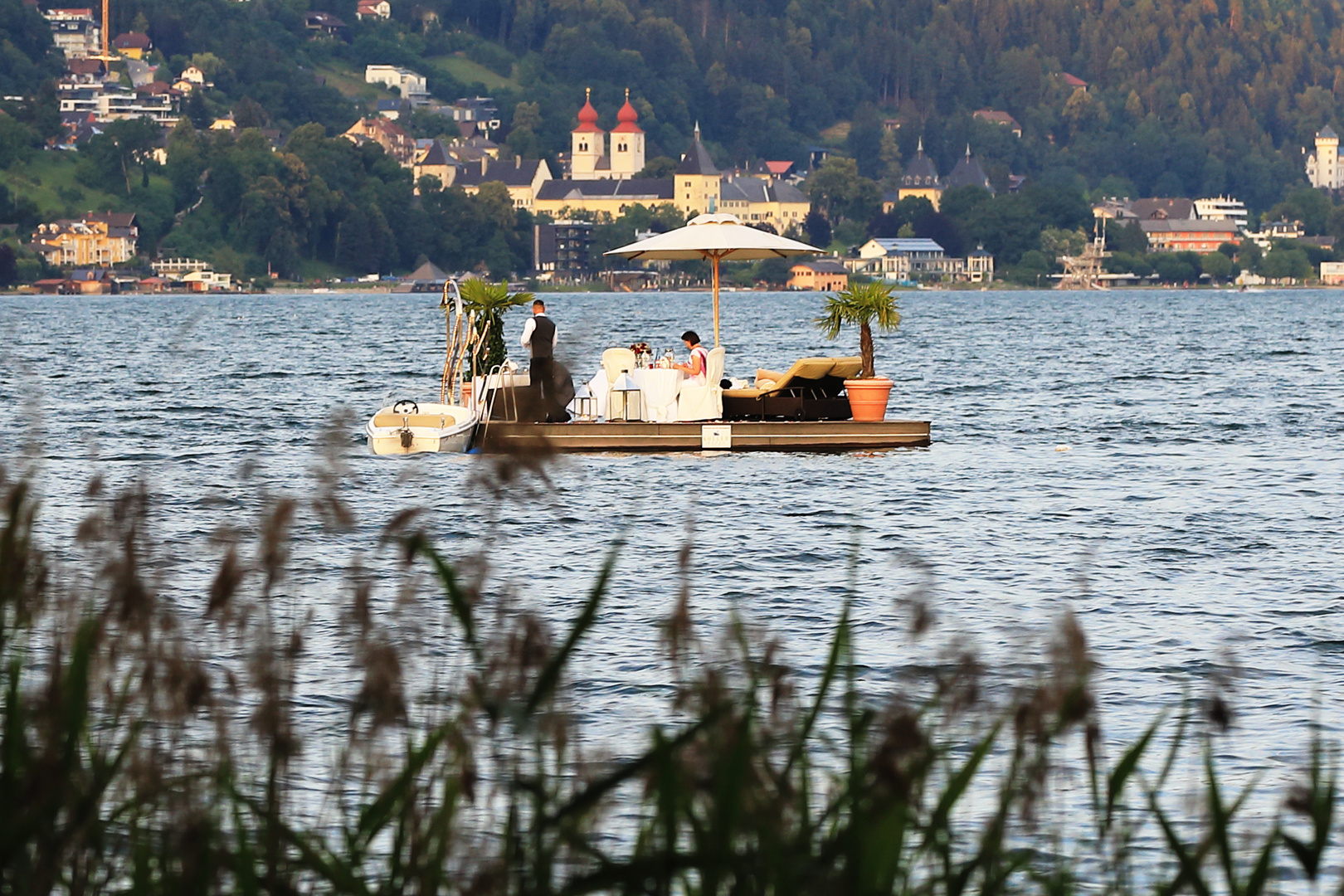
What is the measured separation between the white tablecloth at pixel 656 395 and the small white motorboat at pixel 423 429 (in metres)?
1.41

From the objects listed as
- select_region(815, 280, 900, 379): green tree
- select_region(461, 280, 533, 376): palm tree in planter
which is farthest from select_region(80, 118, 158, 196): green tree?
select_region(815, 280, 900, 379): green tree

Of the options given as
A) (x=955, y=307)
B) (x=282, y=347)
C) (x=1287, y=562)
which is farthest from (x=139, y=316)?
→ (x=1287, y=562)

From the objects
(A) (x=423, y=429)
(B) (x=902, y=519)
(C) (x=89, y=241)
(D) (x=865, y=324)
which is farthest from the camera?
(C) (x=89, y=241)

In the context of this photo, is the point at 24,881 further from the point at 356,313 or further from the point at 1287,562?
the point at 356,313

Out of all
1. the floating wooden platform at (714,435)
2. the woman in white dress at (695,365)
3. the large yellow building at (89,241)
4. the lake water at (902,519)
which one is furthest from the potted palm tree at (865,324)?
the large yellow building at (89,241)

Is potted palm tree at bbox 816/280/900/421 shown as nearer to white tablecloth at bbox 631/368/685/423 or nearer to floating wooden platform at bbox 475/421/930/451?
floating wooden platform at bbox 475/421/930/451

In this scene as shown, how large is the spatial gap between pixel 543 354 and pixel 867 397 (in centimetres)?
332

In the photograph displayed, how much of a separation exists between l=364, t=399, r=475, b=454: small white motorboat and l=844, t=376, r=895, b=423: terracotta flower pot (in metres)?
3.83

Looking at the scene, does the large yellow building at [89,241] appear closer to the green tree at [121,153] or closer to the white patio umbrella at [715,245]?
the green tree at [121,153]

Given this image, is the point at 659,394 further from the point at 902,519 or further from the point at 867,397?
the point at 902,519

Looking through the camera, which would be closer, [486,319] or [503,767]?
[503,767]

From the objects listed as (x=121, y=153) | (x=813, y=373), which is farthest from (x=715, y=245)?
(x=121, y=153)

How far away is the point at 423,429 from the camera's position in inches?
794

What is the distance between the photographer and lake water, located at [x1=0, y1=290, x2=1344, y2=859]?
29.1 feet
